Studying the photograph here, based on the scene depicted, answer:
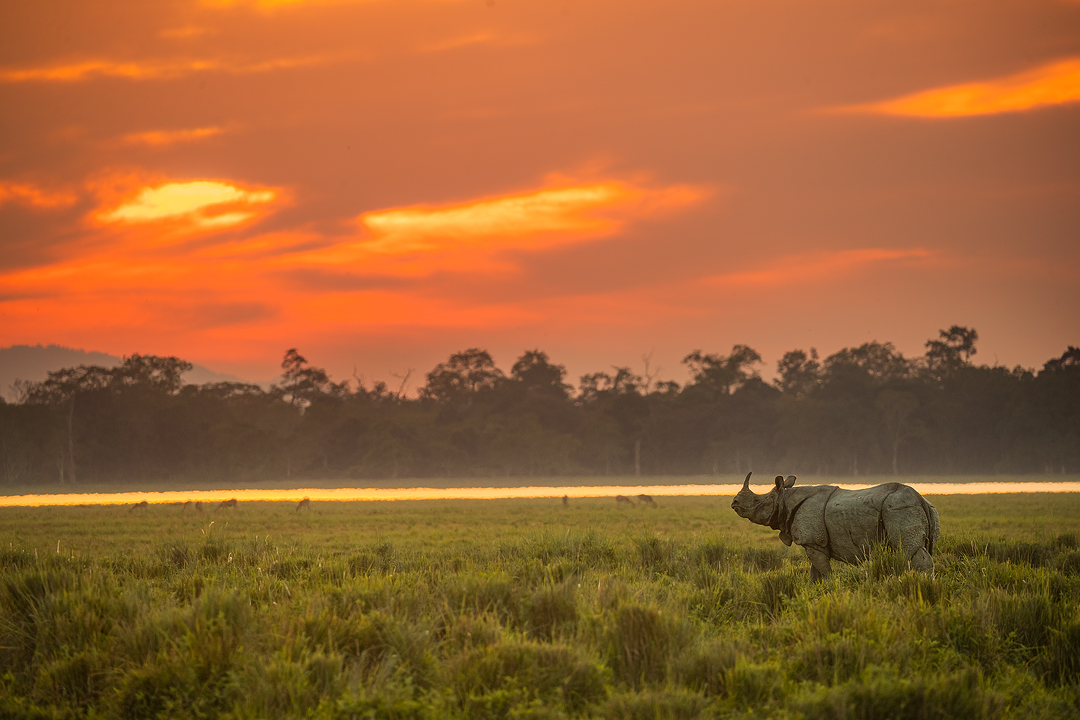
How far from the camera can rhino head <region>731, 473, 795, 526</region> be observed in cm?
1492

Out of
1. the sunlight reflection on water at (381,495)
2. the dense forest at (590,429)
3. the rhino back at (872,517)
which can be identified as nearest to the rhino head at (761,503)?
the rhino back at (872,517)

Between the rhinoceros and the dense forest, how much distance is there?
327 ft

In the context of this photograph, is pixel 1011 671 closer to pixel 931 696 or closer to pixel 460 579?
pixel 931 696

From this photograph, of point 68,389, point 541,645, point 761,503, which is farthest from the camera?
point 68,389

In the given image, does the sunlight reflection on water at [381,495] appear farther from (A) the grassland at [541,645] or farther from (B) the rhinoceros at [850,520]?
(A) the grassland at [541,645]

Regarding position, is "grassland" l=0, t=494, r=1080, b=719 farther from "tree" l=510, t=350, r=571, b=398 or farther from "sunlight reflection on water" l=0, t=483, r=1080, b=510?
"tree" l=510, t=350, r=571, b=398

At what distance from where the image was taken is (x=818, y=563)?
14023 mm

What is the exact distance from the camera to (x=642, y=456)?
400 feet

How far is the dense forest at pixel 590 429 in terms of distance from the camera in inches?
4321

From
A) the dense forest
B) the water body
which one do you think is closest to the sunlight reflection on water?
the water body

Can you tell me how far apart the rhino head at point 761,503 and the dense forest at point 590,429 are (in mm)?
99060

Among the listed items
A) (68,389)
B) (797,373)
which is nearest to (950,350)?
(797,373)

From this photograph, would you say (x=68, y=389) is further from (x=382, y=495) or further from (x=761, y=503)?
(x=761, y=503)

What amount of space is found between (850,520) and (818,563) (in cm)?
85
